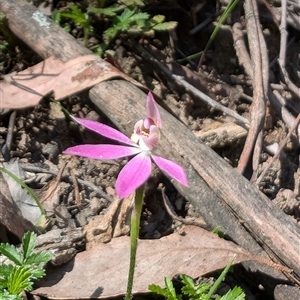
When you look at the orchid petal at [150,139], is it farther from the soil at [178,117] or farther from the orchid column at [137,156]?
the soil at [178,117]

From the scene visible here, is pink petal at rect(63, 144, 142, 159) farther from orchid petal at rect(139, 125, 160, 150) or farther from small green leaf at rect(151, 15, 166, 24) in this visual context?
small green leaf at rect(151, 15, 166, 24)

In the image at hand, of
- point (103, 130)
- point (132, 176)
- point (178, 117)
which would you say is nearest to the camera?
point (132, 176)

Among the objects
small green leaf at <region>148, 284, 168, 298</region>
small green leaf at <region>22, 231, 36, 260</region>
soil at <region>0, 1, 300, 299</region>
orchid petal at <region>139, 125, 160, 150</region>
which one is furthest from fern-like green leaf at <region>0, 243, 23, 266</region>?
orchid petal at <region>139, 125, 160, 150</region>

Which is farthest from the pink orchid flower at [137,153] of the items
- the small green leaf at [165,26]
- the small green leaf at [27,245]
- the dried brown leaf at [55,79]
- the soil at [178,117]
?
the small green leaf at [165,26]

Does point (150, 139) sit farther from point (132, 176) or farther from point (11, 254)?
point (11, 254)

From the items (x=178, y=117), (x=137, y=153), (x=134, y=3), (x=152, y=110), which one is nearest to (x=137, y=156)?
(x=137, y=153)

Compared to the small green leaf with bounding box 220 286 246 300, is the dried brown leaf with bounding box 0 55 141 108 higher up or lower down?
higher up
